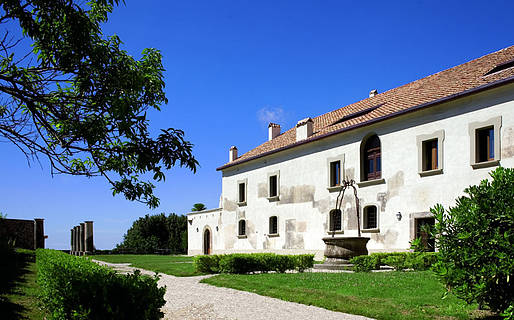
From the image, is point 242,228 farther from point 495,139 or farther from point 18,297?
point 18,297

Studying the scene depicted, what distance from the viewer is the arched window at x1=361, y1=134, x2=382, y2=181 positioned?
72.8ft

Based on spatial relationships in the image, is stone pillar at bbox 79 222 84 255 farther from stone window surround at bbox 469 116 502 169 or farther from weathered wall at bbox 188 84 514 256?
stone window surround at bbox 469 116 502 169

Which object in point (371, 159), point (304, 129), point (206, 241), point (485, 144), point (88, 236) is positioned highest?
point (304, 129)

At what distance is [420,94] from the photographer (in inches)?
853

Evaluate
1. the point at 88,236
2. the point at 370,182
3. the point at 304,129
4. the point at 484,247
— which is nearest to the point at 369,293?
the point at 484,247

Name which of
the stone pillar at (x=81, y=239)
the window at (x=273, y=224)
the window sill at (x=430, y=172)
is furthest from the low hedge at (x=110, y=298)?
the stone pillar at (x=81, y=239)

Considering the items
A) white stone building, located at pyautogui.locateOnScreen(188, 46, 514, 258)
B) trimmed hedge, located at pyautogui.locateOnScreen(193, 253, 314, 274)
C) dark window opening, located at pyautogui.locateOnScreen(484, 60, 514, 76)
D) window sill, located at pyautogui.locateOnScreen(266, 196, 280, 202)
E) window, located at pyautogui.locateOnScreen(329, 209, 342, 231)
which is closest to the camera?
trimmed hedge, located at pyautogui.locateOnScreen(193, 253, 314, 274)

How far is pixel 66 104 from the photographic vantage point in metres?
6.73

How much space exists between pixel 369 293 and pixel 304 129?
56.7ft

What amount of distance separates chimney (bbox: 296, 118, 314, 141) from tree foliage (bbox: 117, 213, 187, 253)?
2690 centimetres

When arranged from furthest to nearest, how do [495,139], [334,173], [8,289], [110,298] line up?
[334,173] < [495,139] < [8,289] < [110,298]

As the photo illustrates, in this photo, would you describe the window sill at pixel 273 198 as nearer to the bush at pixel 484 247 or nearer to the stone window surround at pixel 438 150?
the stone window surround at pixel 438 150

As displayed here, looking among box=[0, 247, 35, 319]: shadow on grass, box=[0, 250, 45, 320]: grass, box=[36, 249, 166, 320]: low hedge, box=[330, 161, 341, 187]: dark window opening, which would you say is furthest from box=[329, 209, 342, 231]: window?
box=[36, 249, 166, 320]: low hedge

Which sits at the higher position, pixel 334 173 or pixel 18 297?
pixel 334 173
